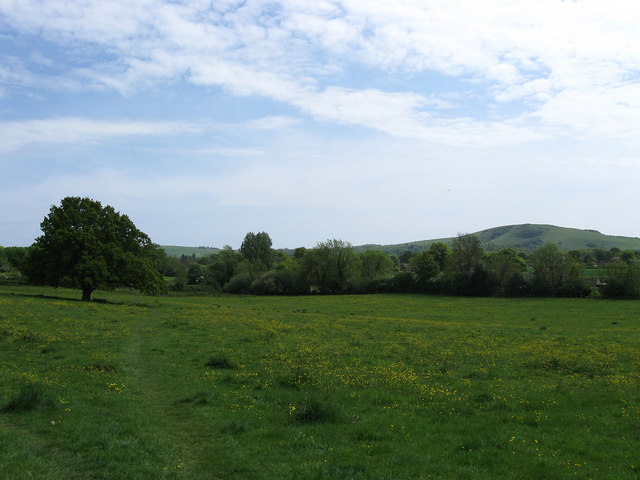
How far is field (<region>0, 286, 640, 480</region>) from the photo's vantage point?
8.67 metres

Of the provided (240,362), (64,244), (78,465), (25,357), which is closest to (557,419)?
(78,465)

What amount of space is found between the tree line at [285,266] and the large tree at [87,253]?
0.11 m

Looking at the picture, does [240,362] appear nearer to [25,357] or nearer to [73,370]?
[73,370]

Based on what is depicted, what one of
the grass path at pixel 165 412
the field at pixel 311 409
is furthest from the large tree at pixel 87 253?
the grass path at pixel 165 412

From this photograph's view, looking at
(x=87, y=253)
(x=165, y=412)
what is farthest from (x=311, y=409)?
(x=87, y=253)

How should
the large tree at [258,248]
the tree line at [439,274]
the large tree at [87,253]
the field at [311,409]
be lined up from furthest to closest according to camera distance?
the large tree at [258,248]
the tree line at [439,274]
the large tree at [87,253]
the field at [311,409]

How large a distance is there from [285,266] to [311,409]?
362 feet

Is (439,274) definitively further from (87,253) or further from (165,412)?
(165,412)

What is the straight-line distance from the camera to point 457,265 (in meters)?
90.9

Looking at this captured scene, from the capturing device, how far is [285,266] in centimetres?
12169

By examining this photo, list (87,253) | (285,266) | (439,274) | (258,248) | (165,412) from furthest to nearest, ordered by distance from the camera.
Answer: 1. (258,248)
2. (285,266)
3. (439,274)
4. (87,253)
5. (165,412)

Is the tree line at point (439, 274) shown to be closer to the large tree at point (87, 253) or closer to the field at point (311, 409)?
the large tree at point (87, 253)

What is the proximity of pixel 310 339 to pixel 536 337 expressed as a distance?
16.5 m

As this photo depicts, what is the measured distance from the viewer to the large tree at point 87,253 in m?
49.5
